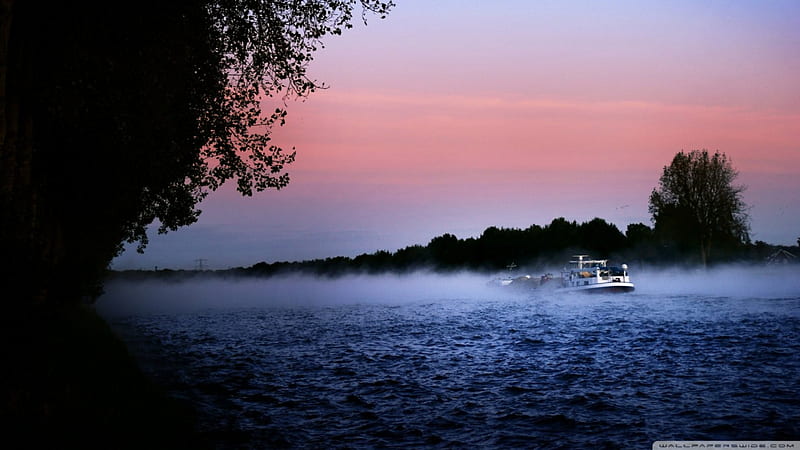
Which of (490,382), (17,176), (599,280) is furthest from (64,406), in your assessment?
(599,280)

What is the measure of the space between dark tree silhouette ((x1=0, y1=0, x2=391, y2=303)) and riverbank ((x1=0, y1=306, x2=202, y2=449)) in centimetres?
114

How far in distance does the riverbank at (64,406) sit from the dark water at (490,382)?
6.35ft

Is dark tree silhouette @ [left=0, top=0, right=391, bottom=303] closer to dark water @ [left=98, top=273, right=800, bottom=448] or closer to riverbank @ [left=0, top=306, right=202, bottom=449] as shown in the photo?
riverbank @ [left=0, top=306, right=202, bottom=449]

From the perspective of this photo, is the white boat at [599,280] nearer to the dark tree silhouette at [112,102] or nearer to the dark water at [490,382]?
the dark water at [490,382]

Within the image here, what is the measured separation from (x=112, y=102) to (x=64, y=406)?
8.58 meters

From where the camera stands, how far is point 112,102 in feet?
59.5

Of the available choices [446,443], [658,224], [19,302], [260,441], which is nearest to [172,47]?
[19,302]

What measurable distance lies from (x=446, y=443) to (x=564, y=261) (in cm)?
18597

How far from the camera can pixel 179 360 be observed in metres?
33.9

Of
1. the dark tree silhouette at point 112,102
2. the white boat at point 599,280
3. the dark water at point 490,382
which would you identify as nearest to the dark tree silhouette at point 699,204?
the white boat at point 599,280

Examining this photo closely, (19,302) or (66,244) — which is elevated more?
(66,244)

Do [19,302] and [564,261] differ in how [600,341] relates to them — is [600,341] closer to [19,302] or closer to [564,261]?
[19,302]

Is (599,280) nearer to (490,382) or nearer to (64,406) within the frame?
(490,382)

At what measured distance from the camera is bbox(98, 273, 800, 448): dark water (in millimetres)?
17828
